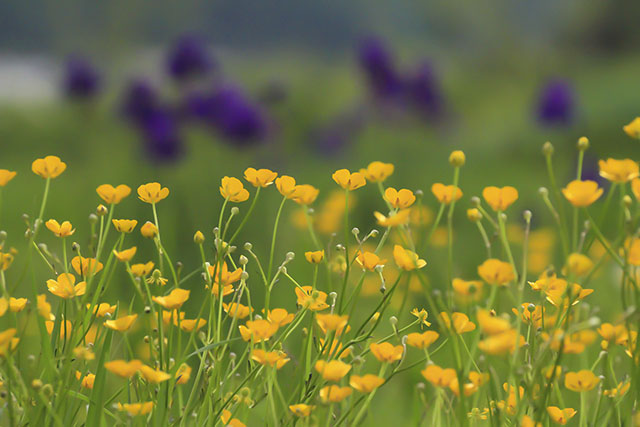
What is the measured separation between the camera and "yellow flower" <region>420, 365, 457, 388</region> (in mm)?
522

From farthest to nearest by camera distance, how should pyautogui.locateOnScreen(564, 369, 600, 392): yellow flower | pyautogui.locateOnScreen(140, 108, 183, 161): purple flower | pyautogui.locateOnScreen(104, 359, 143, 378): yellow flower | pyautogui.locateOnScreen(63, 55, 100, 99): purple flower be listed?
pyautogui.locateOnScreen(63, 55, 100, 99): purple flower < pyautogui.locateOnScreen(140, 108, 183, 161): purple flower < pyautogui.locateOnScreen(564, 369, 600, 392): yellow flower < pyautogui.locateOnScreen(104, 359, 143, 378): yellow flower

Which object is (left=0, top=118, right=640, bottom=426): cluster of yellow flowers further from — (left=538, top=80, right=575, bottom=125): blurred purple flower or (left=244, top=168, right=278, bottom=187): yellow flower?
(left=538, top=80, right=575, bottom=125): blurred purple flower

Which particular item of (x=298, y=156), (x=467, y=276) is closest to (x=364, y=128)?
(x=298, y=156)

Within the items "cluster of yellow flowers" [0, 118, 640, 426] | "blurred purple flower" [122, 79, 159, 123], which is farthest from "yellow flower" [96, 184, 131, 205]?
"blurred purple flower" [122, 79, 159, 123]

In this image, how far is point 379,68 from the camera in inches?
109

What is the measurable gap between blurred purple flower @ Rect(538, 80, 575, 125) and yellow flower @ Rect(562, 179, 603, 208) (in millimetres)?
2290

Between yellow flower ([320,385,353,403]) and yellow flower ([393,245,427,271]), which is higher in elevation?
yellow flower ([393,245,427,271])

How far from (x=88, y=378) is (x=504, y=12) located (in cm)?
497

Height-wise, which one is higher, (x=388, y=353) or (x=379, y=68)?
(x=388, y=353)

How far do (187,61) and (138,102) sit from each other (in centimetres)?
24

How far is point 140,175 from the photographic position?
2.72 meters

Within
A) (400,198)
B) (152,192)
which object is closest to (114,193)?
(152,192)

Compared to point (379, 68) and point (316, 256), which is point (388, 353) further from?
point (379, 68)

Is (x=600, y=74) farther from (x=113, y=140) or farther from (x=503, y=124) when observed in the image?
(x=113, y=140)
